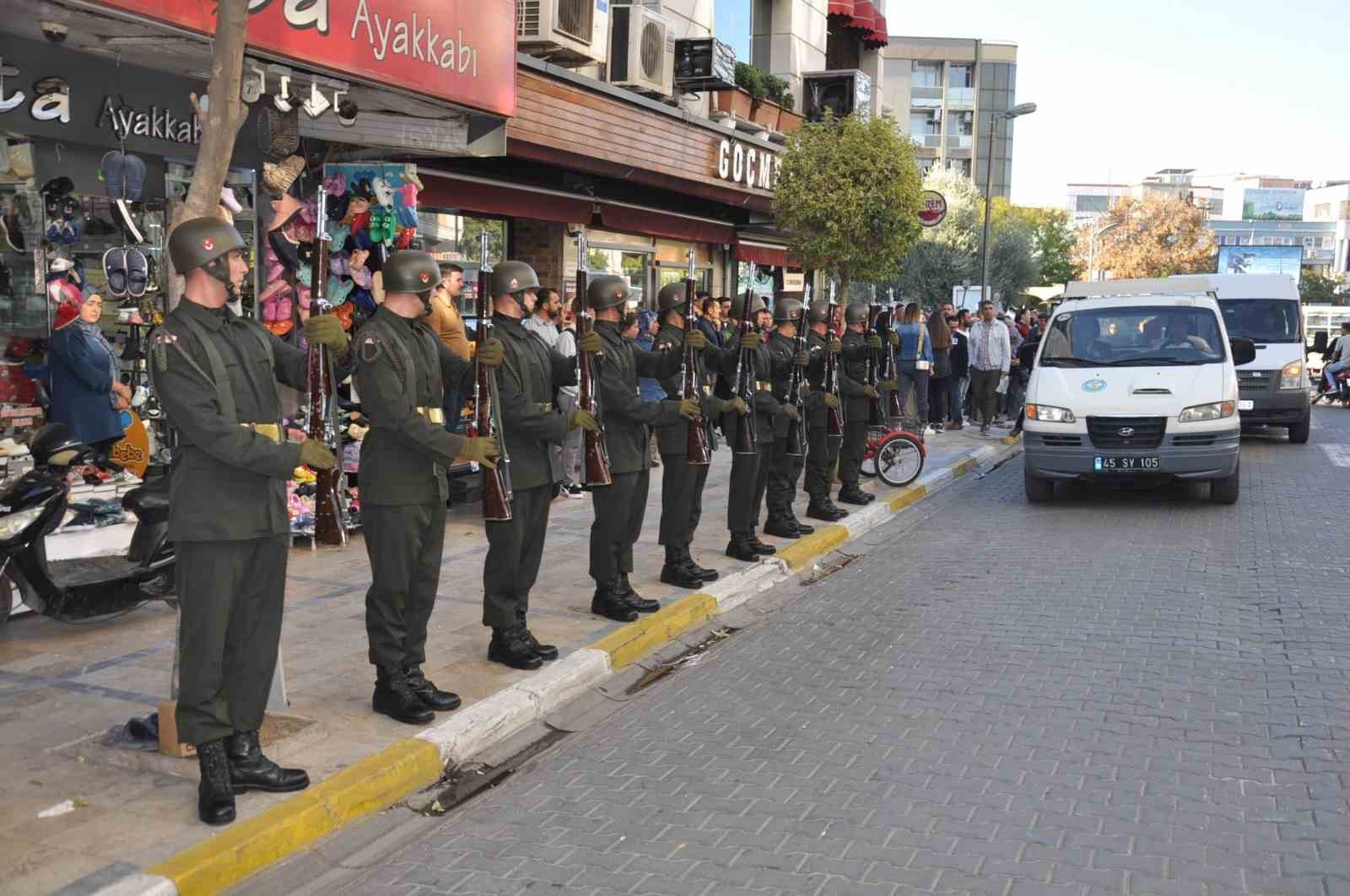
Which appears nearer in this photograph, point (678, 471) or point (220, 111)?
point (220, 111)

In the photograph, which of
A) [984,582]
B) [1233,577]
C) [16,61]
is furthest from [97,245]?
[1233,577]

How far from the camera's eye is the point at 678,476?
8555 mm

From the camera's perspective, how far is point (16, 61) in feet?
25.1

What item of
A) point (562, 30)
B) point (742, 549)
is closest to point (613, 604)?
point (742, 549)

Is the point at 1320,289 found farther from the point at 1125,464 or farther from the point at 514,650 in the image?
the point at 514,650

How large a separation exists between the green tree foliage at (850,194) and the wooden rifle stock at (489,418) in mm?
8242

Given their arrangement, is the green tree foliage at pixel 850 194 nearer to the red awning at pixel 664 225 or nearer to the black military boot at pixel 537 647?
the red awning at pixel 664 225

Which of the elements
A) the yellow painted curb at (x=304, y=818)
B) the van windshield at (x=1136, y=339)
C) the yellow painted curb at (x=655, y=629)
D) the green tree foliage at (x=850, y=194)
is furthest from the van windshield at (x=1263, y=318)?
the yellow painted curb at (x=304, y=818)

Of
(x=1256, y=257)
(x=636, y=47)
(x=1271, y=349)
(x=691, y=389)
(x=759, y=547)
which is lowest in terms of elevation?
(x=759, y=547)

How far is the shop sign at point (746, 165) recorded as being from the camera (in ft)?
56.3

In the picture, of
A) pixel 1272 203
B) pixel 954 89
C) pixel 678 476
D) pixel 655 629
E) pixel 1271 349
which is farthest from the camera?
pixel 1272 203

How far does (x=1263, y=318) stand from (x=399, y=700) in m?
17.5

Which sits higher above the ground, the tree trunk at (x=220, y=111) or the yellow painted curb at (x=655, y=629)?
the tree trunk at (x=220, y=111)

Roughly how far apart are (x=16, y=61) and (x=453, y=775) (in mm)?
5346
